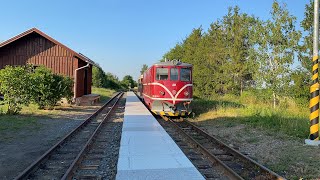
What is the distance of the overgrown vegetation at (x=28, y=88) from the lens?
16.5m

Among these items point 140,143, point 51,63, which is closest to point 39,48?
point 51,63

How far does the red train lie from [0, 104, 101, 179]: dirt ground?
4.52 m

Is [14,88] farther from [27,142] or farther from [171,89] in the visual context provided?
[171,89]

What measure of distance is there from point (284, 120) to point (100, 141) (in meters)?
6.97

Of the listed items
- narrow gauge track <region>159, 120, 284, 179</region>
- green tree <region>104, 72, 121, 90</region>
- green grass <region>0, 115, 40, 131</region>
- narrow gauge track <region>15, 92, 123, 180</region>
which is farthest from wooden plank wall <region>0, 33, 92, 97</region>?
green tree <region>104, 72, 121, 90</region>

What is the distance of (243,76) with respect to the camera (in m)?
27.5

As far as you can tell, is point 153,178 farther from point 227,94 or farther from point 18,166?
point 227,94

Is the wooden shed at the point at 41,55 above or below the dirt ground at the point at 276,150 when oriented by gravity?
above

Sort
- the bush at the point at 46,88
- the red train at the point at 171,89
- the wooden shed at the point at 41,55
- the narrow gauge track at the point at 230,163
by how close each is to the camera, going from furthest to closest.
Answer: the wooden shed at the point at 41,55 < the bush at the point at 46,88 < the red train at the point at 171,89 < the narrow gauge track at the point at 230,163

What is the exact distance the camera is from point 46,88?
1973 cm

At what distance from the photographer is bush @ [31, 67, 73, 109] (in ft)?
62.1

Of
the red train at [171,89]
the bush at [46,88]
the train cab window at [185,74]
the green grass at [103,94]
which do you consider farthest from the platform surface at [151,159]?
the green grass at [103,94]

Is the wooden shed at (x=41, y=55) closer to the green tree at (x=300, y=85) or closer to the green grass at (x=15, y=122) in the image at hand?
the green grass at (x=15, y=122)

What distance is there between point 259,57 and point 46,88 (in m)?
12.4
